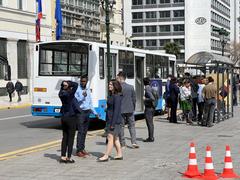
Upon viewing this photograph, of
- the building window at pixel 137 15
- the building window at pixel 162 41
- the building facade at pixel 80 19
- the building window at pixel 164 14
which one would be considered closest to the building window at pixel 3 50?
the building facade at pixel 80 19

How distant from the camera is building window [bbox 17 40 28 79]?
143ft

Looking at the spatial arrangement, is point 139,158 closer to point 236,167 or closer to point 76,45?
point 236,167

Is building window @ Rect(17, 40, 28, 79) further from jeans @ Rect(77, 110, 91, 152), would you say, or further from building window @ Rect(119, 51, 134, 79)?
jeans @ Rect(77, 110, 91, 152)

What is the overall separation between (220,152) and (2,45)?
32.4 metres

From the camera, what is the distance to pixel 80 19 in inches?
2517

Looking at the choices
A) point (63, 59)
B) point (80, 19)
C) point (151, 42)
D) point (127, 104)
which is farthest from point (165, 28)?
point (127, 104)

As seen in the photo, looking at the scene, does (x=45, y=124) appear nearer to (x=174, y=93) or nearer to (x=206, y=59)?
(x=174, y=93)

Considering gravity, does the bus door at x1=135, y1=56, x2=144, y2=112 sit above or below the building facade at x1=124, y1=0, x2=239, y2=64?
below

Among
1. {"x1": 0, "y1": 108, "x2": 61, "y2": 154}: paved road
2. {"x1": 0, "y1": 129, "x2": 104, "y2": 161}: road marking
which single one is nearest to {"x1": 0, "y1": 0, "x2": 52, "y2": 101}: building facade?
{"x1": 0, "y1": 108, "x2": 61, "y2": 154}: paved road

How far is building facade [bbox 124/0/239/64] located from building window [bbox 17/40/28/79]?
61.0 m

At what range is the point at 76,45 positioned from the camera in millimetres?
17234

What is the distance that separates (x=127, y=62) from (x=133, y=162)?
931 cm

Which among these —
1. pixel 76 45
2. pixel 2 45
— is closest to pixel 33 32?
pixel 2 45

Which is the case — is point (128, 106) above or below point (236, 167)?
above
